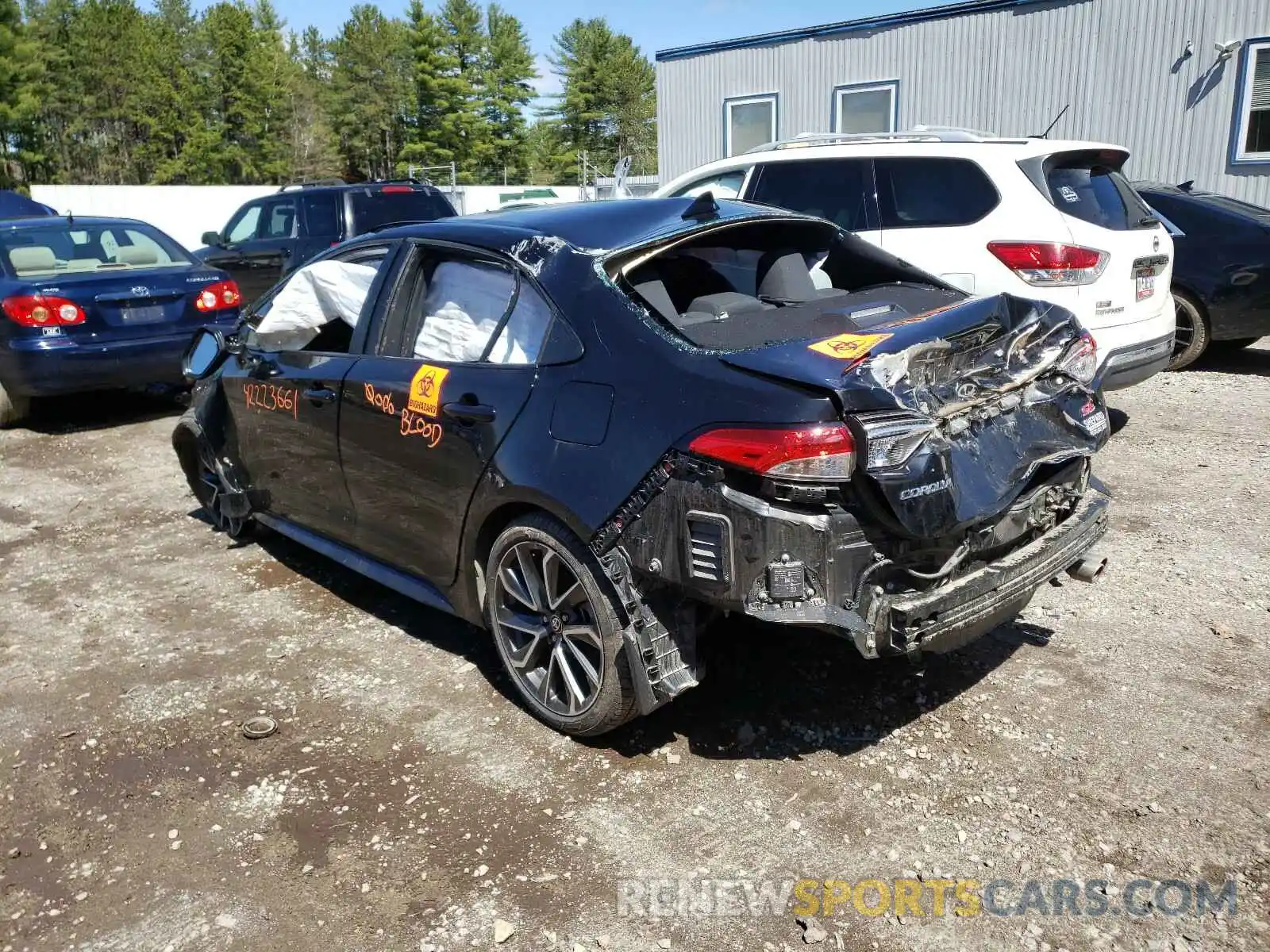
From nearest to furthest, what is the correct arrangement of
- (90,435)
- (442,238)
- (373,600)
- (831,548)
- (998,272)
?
1. (831,548)
2. (442,238)
3. (373,600)
4. (998,272)
5. (90,435)

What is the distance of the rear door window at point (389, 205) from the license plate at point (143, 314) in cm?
306

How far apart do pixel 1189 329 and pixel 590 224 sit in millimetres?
7179

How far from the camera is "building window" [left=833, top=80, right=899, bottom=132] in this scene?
1562cm

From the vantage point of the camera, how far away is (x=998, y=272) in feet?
21.0

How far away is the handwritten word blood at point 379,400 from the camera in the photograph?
397 cm

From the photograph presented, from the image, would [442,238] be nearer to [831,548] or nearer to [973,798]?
[831,548]

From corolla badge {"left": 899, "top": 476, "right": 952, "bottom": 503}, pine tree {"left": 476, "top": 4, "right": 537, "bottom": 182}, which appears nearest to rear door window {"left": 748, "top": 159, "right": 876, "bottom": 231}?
corolla badge {"left": 899, "top": 476, "right": 952, "bottom": 503}

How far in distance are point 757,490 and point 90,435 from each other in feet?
24.0

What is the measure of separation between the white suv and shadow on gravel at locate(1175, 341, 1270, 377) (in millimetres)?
2944

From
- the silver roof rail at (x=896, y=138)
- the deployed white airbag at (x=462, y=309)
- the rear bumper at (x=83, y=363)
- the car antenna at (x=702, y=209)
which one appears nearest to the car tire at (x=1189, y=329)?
the silver roof rail at (x=896, y=138)

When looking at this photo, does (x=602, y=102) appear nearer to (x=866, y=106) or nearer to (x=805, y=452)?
(x=866, y=106)

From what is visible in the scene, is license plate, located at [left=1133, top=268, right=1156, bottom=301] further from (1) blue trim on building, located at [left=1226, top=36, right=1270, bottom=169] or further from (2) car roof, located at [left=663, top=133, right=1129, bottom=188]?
(1) blue trim on building, located at [left=1226, top=36, right=1270, bottom=169]

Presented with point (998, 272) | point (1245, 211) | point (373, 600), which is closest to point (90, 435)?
point (373, 600)

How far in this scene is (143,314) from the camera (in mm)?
8219
